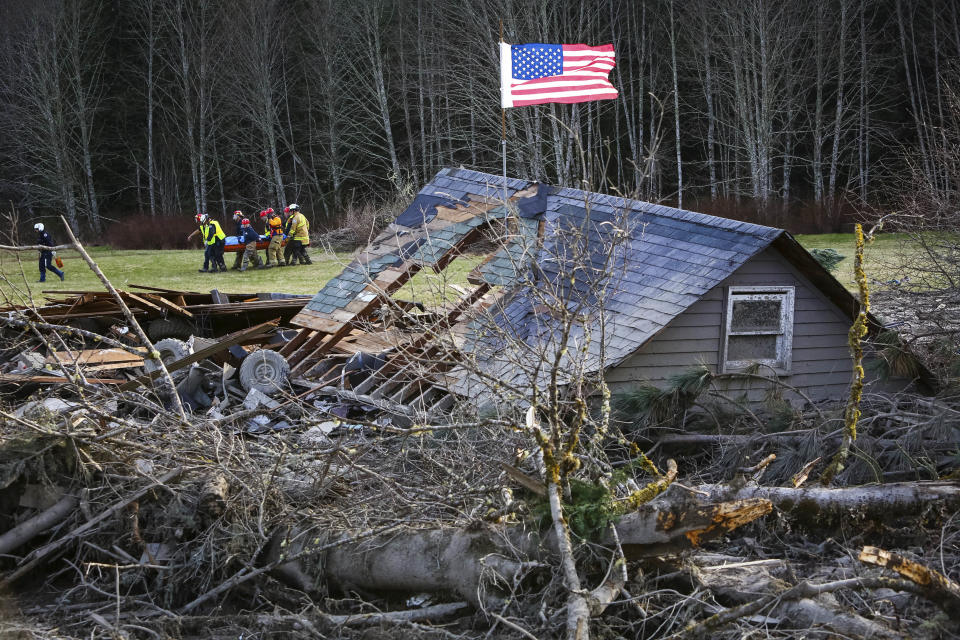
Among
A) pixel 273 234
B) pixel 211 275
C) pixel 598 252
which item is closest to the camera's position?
pixel 598 252

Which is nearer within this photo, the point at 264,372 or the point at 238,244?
the point at 264,372

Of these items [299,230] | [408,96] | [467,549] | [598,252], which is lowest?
[467,549]

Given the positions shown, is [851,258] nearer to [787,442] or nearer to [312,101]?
[787,442]

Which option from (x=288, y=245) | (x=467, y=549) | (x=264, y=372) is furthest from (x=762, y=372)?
(x=288, y=245)

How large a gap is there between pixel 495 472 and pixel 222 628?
1.95 metres

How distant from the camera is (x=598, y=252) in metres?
9.28

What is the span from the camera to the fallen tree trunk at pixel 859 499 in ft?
18.2

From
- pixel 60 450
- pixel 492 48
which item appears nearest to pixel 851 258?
pixel 492 48

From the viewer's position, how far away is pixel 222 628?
546cm

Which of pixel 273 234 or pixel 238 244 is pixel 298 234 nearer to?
pixel 273 234

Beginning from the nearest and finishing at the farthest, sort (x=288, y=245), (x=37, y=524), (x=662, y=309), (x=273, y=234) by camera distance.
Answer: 1. (x=37, y=524)
2. (x=662, y=309)
3. (x=273, y=234)
4. (x=288, y=245)

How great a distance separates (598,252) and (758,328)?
2.23m

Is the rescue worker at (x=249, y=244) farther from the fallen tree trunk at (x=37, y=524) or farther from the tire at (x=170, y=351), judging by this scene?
the fallen tree trunk at (x=37, y=524)

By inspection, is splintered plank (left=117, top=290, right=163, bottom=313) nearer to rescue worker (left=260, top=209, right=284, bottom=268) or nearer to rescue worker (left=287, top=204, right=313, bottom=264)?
rescue worker (left=287, top=204, right=313, bottom=264)
